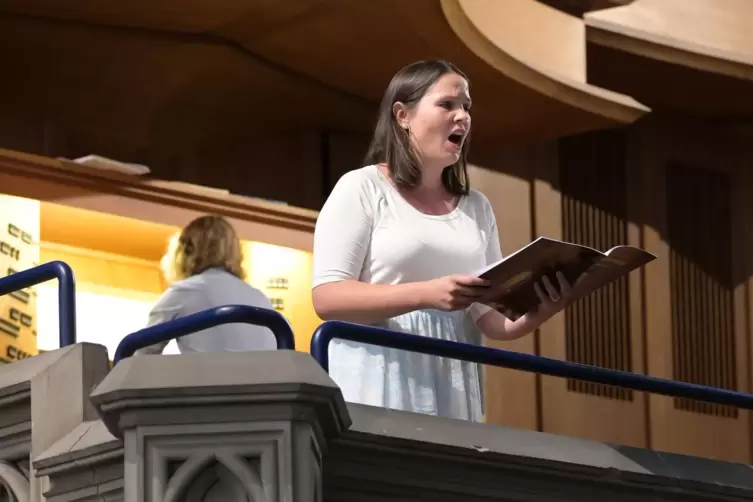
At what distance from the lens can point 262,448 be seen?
4.75 meters

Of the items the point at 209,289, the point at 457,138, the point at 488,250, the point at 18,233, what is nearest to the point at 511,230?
the point at 18,233

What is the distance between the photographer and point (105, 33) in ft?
33.3

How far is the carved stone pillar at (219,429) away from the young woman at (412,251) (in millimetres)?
571

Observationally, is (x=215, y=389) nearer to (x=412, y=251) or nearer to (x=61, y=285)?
(x=412, y=251)

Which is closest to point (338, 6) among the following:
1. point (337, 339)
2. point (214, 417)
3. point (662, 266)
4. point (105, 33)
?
point (105, 33)

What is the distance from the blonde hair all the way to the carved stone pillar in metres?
2.46

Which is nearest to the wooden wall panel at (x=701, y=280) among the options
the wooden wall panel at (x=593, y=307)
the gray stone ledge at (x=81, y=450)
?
the wooden wall panel at (x=593, y=307)

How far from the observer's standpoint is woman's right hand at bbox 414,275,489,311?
16.8 ft

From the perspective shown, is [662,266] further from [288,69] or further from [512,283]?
[512,283]

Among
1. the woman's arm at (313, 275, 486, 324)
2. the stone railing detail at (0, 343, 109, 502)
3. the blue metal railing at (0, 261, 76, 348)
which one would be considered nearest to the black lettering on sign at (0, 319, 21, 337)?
the blue metal railing at (0, 261, 76, 348)

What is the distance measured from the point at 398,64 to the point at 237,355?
589 cm

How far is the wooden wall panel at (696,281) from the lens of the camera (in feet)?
39.1

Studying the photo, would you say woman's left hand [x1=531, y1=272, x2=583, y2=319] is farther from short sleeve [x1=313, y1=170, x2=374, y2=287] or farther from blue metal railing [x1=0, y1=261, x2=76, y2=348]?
blue metal railing [x1=0, y1=261, x2=76, y2=348]

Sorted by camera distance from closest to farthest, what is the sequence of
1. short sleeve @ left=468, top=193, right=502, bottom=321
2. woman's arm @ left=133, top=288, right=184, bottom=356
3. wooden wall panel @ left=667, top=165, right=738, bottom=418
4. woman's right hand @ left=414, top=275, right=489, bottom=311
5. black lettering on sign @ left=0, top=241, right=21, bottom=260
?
woman's right hand @ left=414, top=275, right=489, bottom=311 < short sleeve @ left=468, top=193, right=502, bottom=321 < woman's arm @ left=133, top=288, right=184, bottom=356 < black lettering on sign @ left=0, top=241, right=21, bottom=260 < wooden wall panel @ left=667, top=165, right=738, bottom=418
